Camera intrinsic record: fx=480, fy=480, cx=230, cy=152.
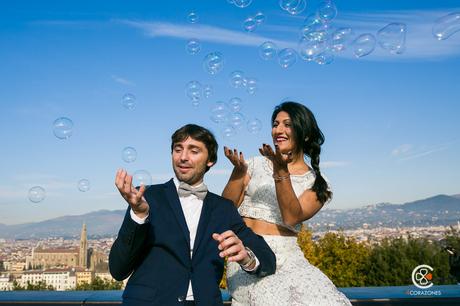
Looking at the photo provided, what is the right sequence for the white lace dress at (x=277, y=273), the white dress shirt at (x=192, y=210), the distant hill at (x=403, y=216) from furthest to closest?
1. the distant hill at (x=403, y=216)
2. the white lace dress at (x=277, y=273)
3. the white dress shirt at (x=192, y=210)

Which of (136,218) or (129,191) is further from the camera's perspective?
(136,218)

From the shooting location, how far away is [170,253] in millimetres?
3000

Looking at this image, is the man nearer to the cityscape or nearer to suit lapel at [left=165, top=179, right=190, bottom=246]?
suit lapel at [left=165, top=179, right=190, bottom=246]

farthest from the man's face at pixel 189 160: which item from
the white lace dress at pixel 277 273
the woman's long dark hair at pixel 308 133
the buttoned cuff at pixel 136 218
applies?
the woman's long dark hair at pixel 308 133

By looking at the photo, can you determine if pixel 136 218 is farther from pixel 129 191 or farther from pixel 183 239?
pixel 183 239

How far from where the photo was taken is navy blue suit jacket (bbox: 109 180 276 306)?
2.85m

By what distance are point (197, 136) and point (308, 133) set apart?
1174 mm

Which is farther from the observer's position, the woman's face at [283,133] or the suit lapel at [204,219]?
the woman's face at [283,133]

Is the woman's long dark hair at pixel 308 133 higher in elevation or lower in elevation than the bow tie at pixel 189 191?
higher

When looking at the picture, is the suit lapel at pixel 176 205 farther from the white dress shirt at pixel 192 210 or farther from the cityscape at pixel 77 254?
the cityscape at pixel 77 254

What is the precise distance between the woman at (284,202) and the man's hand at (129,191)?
3.31ft

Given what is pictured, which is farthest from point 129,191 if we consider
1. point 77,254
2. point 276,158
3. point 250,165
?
point 77,254

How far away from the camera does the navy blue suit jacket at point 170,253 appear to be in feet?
9.34

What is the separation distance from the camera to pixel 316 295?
10.6ft
